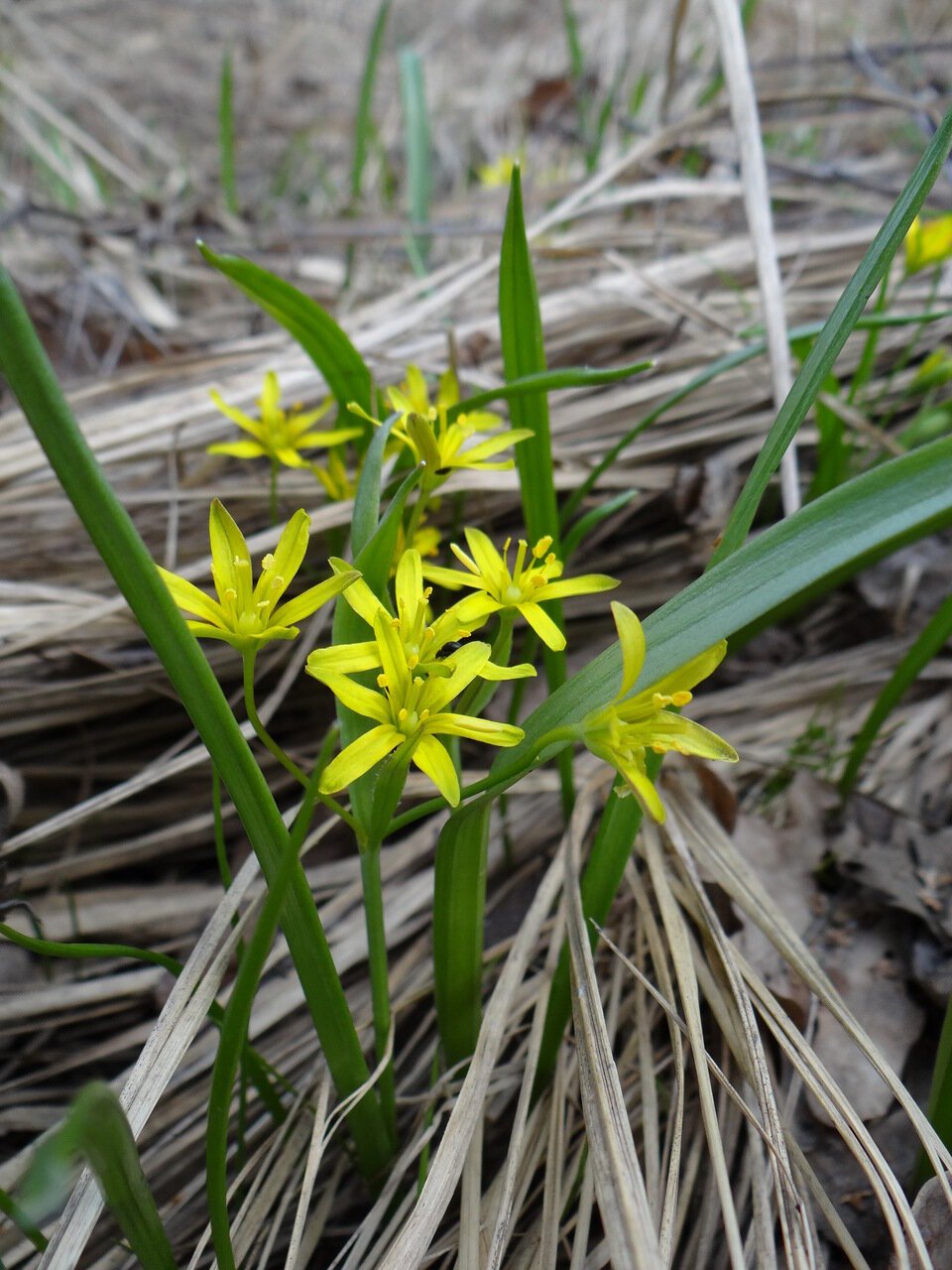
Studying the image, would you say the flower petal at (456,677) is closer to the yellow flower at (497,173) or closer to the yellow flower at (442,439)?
the yellow flower at (442,439)

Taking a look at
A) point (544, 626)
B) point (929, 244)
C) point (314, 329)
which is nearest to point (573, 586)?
point (544, 626)

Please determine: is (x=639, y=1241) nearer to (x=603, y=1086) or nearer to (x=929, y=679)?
(x=603, y=1086)

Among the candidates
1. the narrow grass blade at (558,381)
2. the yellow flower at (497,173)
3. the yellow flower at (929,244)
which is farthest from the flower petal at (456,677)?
the yellow flower at (497,173)

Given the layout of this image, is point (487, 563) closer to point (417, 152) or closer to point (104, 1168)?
point (104, 1168)

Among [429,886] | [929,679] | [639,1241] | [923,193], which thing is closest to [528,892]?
[429,886]

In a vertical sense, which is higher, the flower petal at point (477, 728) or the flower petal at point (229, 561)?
the flower petal at point (229, 561)
